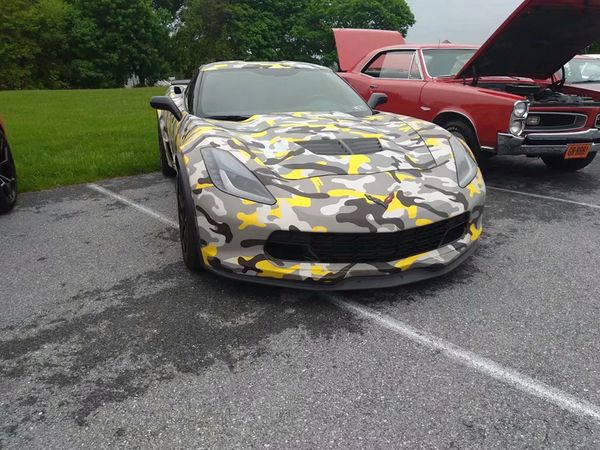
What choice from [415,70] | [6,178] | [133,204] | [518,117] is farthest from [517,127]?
[6,178]

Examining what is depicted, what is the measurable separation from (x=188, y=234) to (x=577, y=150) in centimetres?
439

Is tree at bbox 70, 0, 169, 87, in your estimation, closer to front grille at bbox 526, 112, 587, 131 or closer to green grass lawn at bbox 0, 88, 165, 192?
green grass lawn at bbox 0, 88, 165, 192

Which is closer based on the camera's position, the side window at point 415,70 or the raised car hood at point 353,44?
the side window at point 415,70

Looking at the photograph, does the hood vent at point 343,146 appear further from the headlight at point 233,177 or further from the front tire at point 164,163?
the front tire at point 164,163

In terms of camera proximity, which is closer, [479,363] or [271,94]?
[479,363]

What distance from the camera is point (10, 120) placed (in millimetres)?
10672

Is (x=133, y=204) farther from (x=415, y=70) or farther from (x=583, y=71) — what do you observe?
(x=583, y=71)

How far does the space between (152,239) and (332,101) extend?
185cm

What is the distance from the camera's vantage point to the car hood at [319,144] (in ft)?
8.89

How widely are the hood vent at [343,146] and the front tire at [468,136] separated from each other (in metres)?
2.53

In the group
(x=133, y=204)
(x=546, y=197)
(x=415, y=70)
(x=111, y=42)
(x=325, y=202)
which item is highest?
(x=111, y=42)

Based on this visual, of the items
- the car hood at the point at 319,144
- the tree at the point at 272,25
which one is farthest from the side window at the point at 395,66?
the tree at the point at 272,25

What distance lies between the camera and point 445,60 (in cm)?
611

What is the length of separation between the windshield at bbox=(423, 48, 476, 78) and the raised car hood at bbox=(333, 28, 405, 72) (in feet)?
6.11
